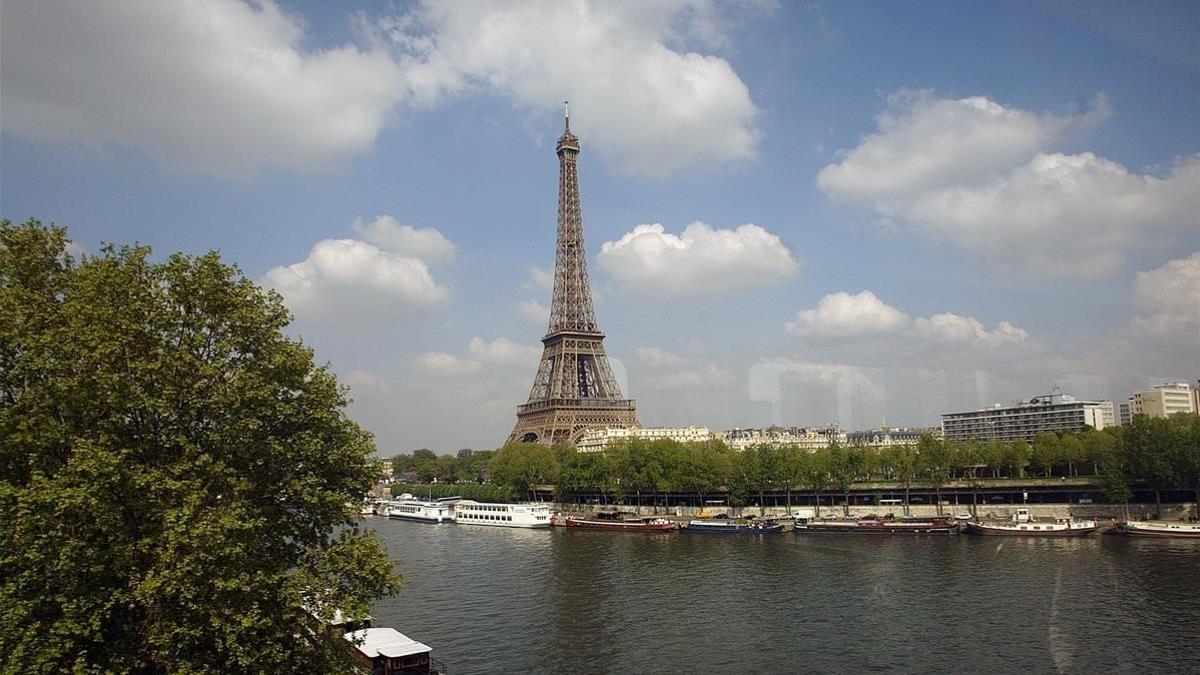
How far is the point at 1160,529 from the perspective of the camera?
196 ft

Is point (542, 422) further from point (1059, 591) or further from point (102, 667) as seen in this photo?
point (102, 667)

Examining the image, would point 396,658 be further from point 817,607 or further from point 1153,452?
point 1153,452

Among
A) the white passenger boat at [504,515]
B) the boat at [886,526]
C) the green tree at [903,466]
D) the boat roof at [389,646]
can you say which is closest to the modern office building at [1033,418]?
the green tree at [903,466]

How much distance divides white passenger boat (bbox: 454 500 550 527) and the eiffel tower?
22818 millimetres

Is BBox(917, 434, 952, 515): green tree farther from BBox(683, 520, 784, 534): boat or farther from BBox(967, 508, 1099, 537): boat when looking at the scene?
BBox(683, 520, 784, 534): boat

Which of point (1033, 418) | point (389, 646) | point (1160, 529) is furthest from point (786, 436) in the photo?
point (389, 646)

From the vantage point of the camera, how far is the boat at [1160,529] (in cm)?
5869

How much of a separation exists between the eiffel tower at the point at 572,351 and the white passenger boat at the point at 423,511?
18.8 metres

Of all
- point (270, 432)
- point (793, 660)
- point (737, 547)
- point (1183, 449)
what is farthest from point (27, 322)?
point (1183, 449)

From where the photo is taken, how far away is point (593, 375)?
123 metres

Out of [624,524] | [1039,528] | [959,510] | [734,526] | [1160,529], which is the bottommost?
[624,524]

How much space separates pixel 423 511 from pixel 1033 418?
126 metres

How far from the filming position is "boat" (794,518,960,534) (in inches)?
2724

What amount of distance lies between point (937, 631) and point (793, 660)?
7.75 m
